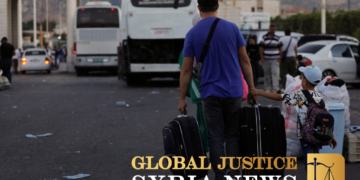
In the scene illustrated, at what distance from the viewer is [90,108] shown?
Answer: 11.4 meters

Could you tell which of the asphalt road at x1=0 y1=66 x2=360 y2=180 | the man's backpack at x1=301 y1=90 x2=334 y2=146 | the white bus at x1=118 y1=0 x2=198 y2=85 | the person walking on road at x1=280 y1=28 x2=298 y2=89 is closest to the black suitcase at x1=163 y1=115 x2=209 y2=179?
the man's backpack at x1=301 y1=90 x2=334 y2=146

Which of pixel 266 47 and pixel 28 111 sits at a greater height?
pixel 266 47

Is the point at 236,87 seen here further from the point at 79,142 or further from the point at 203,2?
the point at 79,142

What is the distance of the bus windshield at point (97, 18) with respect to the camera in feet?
85.0

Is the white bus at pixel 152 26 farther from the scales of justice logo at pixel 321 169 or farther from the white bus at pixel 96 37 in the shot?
the scales of justice logo at pixel 321 169

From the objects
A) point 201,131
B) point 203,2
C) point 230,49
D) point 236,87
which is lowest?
point 201,131

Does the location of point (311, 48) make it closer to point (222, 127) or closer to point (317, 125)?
point (317, 125)

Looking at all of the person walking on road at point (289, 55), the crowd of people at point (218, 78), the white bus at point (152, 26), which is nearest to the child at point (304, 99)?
the crowd of people at point (218, 78)

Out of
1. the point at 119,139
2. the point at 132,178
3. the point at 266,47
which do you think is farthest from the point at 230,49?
the point at 266,47

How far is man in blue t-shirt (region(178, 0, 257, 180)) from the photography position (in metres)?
4.34

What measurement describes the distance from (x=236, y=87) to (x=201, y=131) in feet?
2.21

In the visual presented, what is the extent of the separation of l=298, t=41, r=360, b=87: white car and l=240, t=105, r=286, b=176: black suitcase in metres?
12.0

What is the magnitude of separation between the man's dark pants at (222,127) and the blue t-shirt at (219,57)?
8cm

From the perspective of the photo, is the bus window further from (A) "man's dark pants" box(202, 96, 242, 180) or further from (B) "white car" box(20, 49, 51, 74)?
(B) "white car" box(20, 49, 51, 74)
